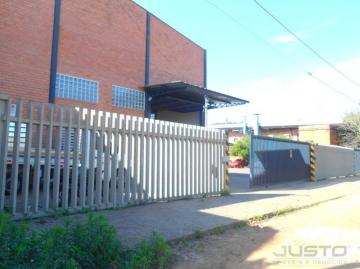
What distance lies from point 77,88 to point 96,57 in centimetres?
205

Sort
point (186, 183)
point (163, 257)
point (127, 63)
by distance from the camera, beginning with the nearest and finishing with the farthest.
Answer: point (163, 257) → point (186, 183) → point (127, 63)

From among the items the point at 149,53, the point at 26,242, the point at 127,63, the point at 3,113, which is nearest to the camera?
the point at 26,242

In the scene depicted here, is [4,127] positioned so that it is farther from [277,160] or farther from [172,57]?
[172,57]

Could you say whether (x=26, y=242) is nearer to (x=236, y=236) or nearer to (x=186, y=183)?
(x=236, y=236)

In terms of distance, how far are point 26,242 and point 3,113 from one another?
3.11 m

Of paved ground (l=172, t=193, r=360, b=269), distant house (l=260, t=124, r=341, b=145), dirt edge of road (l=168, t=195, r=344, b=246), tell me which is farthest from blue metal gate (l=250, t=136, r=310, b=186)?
distant house (l=260, t=124, r=341, b=145)

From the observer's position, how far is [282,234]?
6.90m

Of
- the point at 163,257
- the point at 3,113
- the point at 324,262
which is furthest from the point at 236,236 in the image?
the point at 3,113

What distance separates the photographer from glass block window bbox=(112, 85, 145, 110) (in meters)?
19.2

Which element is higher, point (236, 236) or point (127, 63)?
point (127, 63)

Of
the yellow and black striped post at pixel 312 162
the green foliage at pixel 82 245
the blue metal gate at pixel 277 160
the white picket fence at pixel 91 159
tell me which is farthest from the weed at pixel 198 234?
the yellow and black striped post at pixel 312 162

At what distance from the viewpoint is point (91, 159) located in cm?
757

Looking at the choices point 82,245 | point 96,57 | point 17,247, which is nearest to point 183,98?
point 96,57

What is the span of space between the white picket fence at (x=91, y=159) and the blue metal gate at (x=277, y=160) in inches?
199
